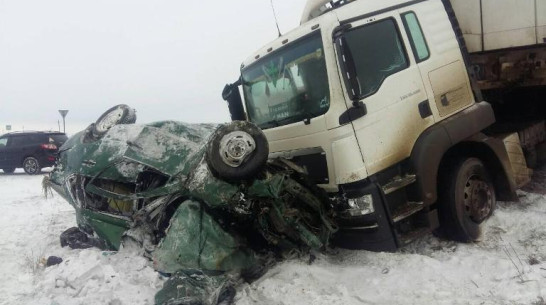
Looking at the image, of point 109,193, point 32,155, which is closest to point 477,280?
point 109,193

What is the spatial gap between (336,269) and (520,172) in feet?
8.80

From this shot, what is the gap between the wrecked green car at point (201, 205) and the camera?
12.0ft

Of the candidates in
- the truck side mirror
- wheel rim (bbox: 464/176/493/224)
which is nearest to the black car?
the truck side mirror

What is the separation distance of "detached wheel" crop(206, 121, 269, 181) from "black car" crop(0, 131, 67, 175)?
14278 millimetres

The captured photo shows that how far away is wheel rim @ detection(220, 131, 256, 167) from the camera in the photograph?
366 cm

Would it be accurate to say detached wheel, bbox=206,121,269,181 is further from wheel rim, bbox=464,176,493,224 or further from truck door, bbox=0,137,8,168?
truck door, bbox=0,137,8,168

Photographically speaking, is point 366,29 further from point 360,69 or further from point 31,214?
point 31,214

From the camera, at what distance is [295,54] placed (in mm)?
4090

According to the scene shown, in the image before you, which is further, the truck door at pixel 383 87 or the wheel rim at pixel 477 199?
the wheel rim at pixel 477 199

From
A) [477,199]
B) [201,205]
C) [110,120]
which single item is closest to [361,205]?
[201,205]

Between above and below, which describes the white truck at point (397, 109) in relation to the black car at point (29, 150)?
below

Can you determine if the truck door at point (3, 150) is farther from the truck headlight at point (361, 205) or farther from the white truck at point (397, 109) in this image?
the truck headlight at point (361, 205)

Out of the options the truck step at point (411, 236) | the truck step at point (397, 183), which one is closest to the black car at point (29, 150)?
the truck step at point (397, 183)

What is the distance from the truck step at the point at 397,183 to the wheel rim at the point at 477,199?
907 millimetres
